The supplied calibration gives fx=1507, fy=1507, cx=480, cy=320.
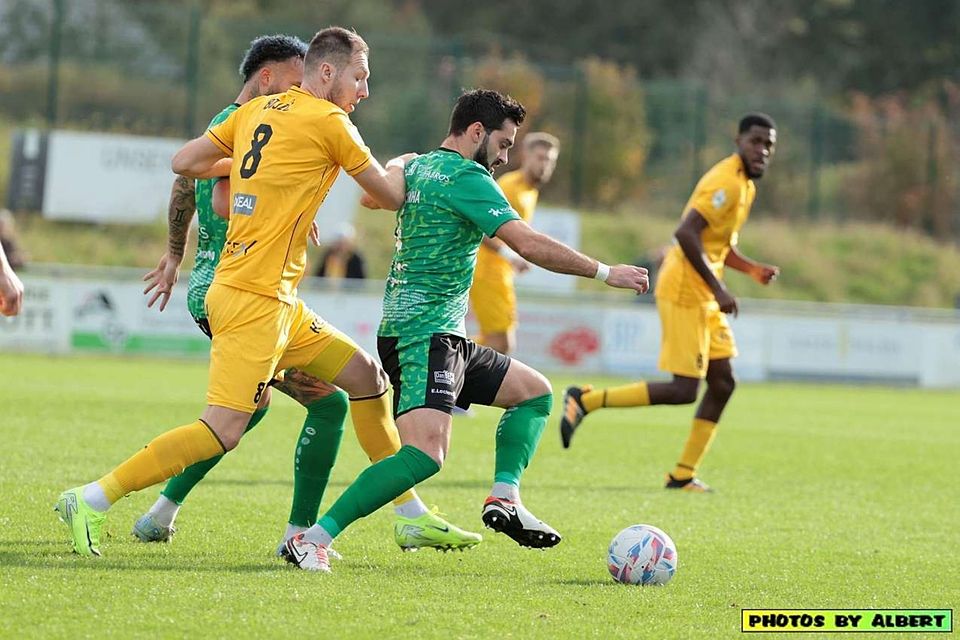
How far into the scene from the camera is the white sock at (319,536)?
627 cm

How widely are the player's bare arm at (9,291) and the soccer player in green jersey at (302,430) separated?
95cm

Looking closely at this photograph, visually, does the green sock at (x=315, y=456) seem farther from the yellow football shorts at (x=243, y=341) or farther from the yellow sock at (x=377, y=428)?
the yellow football shorts at (x=243, y=341)

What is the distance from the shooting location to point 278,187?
6336 millimetres

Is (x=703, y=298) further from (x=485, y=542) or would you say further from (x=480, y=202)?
(x=480, y=202)

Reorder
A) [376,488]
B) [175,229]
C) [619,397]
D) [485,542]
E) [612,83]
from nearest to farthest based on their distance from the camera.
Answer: [376,488] → [175,229] → [485,542] → [619,397] → [612,83]

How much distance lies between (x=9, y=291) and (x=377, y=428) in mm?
1775

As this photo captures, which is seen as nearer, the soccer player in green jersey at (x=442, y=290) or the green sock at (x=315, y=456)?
the soccer player in green jersey at (x=442, y=290)

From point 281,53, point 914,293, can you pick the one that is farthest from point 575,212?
point 281,53

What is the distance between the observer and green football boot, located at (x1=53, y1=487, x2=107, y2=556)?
630 centimetres

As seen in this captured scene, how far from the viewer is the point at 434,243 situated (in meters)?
6.52

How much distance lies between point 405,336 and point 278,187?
2.75 feet

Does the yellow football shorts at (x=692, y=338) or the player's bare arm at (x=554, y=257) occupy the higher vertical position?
the player's bare arm at (x=554, y=257)

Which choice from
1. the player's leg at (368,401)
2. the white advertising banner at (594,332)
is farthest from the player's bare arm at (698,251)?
the white advertising banner at (594,332)

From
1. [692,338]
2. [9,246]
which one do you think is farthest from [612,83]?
[692,338]
